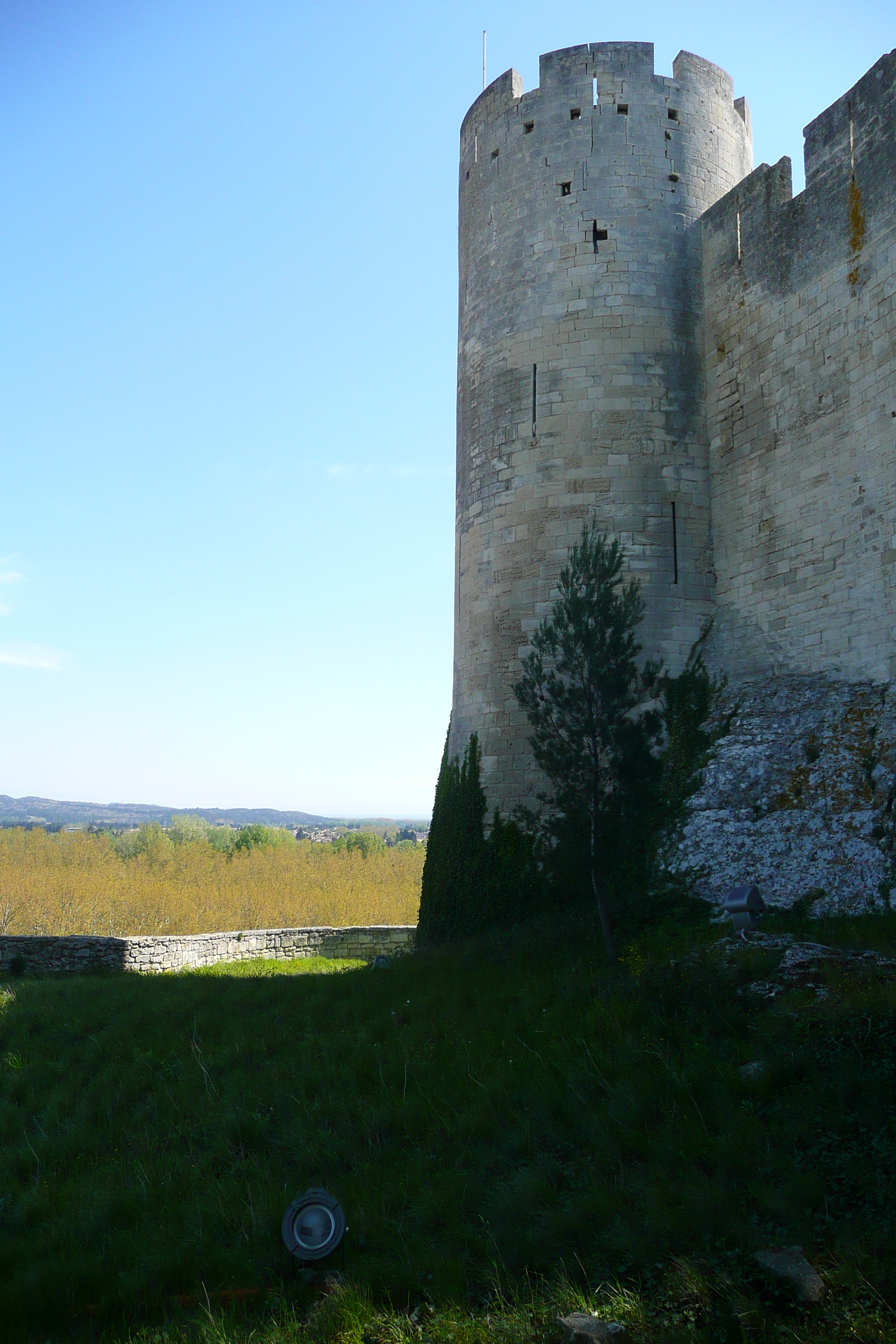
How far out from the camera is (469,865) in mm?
11766

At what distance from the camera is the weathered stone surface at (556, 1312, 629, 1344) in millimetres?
3779

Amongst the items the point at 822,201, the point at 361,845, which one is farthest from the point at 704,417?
the point at 361,845

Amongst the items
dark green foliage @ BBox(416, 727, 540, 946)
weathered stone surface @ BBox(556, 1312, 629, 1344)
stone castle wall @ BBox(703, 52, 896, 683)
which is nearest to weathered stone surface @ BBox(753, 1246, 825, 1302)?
weathered stone surface @ BBox(556, 1312, 629, 1344)

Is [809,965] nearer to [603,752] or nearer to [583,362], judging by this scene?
[603,752]

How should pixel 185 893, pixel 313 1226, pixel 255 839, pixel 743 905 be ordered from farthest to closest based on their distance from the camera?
pixel 255 839
pixel 185 893
pixel 743 905
pixel 313 1226

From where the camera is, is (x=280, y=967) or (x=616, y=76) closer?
(x=616, y=76)

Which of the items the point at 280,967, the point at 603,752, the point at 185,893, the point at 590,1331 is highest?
the point at 603,752

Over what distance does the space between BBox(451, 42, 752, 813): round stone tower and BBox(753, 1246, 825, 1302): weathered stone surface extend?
7.54m

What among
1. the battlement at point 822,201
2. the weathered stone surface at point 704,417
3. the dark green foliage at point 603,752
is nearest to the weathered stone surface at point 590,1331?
the dark green foliage at point 603,752

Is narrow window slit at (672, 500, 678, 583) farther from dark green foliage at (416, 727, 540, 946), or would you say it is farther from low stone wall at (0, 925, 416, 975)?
low stone wall at (0, 925, 416, 975)

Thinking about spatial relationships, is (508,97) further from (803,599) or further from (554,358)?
(803,599)

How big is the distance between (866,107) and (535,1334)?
11.5 metres

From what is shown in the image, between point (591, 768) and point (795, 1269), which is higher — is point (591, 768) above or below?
above

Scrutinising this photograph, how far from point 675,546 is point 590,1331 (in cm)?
931
